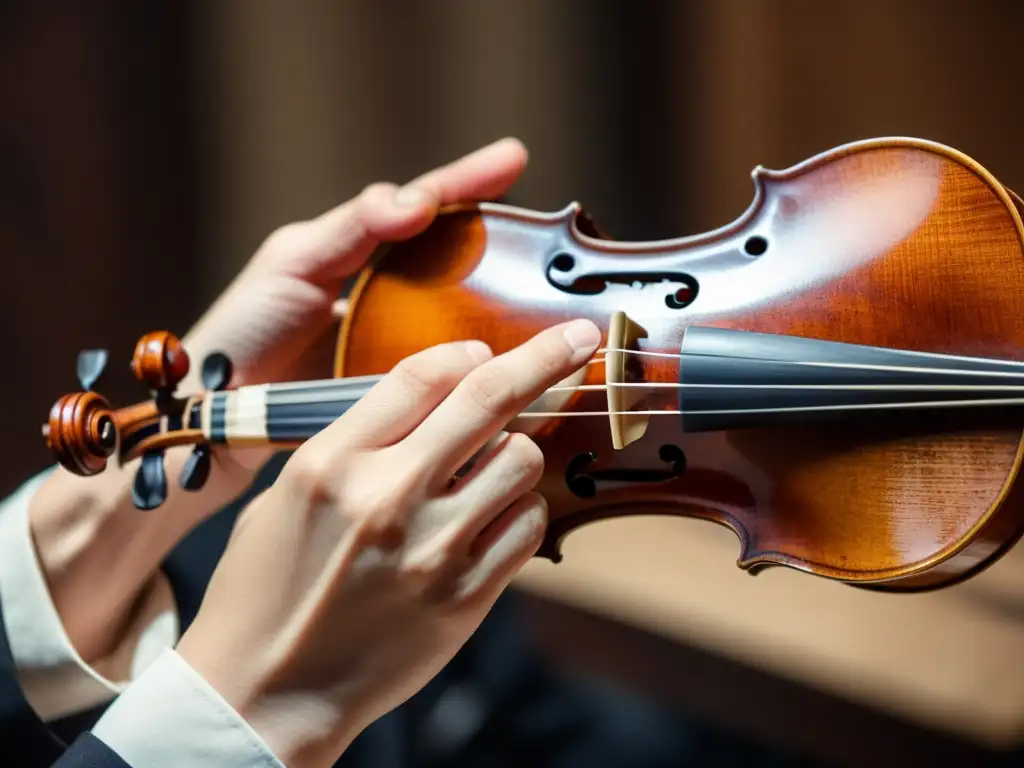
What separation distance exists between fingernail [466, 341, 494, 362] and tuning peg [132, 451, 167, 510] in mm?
322

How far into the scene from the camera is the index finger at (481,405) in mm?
486

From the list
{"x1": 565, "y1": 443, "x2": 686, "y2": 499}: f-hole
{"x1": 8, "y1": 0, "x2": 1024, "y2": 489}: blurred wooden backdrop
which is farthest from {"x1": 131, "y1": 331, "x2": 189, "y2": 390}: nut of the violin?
{"x1": 8, "y1": 0, "x2": 1024, "y2": 489}: blurred wooden backdrop

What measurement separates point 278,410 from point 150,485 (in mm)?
142

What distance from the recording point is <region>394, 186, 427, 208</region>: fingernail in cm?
70

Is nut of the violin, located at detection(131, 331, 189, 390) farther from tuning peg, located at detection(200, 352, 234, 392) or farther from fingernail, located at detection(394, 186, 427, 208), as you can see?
fingernail, located at detection(394, 186, 427, 208)

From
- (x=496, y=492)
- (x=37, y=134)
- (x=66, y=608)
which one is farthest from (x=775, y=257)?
(x=37, y=134)

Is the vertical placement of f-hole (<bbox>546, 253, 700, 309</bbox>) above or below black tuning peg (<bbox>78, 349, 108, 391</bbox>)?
above

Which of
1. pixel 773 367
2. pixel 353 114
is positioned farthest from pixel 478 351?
pixel 353 114

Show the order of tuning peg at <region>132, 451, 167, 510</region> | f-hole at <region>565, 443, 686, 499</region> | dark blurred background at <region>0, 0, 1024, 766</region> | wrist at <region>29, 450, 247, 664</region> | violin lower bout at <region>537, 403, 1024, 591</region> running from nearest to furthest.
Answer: violin lower bout at <region>537, 403, 1024, 591</region>
f-hole at <region>565, 443, 686, 499</region>
tuning peg at <region>132, 451, 167, 510</region>
wrist at <region>29, 450, 247, 664</region>
dark blurred background at <region>0, 0, 1024, 766</region>

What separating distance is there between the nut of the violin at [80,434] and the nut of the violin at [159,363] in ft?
0.14

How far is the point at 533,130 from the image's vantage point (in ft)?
4.39

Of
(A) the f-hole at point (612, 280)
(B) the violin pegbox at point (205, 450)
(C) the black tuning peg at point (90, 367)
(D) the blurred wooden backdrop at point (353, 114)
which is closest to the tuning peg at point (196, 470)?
(B) the violin pegbox at point (205, 450)

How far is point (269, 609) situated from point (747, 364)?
1.14 ft

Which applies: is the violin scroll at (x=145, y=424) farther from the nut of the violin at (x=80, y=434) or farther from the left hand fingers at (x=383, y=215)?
the left hand fingers at (x=383, y=215)
